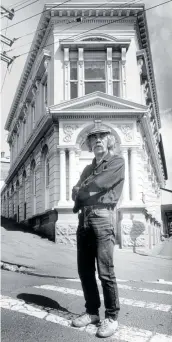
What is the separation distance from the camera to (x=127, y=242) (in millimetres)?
13352

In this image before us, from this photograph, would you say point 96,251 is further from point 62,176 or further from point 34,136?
point 34,136

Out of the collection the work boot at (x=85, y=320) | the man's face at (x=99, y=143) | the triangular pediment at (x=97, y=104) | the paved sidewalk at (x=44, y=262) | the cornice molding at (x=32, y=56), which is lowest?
the paved sidewalk at (x=44, y=262)

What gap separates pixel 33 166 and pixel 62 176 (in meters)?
5.30

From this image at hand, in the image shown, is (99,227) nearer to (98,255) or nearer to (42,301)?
(98,255)

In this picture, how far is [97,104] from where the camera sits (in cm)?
1463

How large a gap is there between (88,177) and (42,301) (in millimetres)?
1826

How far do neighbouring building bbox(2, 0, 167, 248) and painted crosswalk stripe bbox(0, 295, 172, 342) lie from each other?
Result: 31.5 feet

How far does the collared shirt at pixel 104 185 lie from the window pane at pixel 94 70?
517 inches

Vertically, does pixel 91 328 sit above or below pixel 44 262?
above

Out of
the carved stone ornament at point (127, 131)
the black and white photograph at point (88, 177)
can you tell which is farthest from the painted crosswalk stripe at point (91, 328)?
the carved stone ornament at point (127, 131)

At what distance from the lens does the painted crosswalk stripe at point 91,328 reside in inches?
111

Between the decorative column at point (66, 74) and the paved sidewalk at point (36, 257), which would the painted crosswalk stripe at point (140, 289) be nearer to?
the paved sidewalk at point (36, 257)

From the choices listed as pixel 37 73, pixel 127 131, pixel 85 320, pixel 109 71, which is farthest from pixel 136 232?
pixel 85 320

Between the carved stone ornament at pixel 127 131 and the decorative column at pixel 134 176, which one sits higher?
the carved stone ornament at pixel 127 131
